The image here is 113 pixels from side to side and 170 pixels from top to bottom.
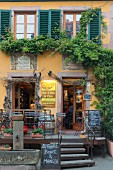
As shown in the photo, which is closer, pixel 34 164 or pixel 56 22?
pixel 34 164

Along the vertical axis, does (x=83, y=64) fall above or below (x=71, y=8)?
below

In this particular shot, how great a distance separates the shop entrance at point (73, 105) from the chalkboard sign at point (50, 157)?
3.94m

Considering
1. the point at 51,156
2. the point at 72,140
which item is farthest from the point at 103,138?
the point at 51,156

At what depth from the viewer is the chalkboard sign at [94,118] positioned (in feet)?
46.6

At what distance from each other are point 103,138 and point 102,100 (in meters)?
1.90

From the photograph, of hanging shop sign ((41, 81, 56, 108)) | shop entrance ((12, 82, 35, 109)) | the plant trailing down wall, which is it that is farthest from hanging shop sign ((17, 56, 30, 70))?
hanging shop sign ((41, 81, 56, 108))

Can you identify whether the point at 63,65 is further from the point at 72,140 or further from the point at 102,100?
the point at 72,140

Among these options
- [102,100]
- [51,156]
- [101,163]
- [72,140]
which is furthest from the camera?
[102,100]

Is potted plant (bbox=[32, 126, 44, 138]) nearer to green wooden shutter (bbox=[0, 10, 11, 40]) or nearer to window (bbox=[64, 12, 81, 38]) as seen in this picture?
window (bbox=[64, 12, 81, 38])

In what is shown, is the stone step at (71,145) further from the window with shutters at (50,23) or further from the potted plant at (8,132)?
the window with shutters at (50,23)

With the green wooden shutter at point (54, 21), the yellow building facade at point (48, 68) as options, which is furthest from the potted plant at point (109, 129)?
the green wooden shutter at point (54, 21)

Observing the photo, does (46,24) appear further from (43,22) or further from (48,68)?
(48,68)

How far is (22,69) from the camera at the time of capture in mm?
15297

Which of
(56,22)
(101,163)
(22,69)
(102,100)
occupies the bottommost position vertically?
(101,163)
